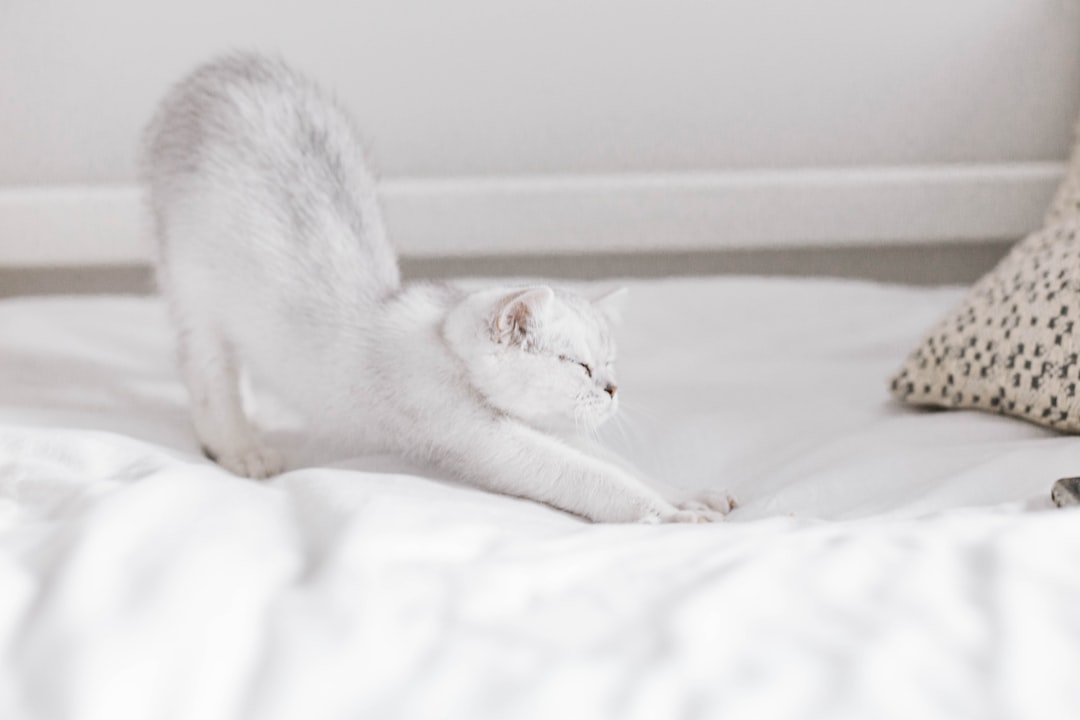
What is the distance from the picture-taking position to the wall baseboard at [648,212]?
186 cm

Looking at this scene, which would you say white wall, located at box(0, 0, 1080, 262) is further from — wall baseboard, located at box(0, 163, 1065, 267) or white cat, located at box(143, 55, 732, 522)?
white cat, located at box(143, 55, 732, 522)

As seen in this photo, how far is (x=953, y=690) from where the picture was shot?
1.61ft

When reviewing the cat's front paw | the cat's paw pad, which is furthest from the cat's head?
the cat's paw pad

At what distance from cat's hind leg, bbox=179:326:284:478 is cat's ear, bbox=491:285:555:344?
0.34m

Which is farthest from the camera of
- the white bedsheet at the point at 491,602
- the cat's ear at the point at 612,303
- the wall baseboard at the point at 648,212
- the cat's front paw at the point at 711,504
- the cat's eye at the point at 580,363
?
the wall baseboard at the point at 648,212

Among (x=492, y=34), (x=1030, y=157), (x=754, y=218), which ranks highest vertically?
(x=492, y=34)

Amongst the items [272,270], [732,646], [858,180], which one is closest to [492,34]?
[858,180]

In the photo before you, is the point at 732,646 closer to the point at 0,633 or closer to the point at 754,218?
the point at 0,633

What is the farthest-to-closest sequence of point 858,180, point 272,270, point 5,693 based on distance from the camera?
1. point 858,180
2. point 272,270
3. point 5,693

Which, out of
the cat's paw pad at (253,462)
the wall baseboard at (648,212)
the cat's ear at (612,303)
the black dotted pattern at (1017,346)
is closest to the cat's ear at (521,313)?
the cat's ear at (612,303)

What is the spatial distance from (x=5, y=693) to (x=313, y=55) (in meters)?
1.63

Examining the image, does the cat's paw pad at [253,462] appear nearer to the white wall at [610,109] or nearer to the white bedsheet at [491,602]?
the white bedsheet at [491,602]

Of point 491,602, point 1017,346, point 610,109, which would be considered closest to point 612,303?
point 1017,346

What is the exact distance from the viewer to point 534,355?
1029 millimetres
